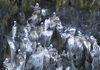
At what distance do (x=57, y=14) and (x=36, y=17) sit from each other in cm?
192

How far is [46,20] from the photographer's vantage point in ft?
66.7

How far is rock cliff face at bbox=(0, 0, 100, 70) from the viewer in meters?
18.5

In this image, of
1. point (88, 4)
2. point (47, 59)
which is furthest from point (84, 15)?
point (47, 59)

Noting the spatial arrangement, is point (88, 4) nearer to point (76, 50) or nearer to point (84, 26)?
point (84, 26)

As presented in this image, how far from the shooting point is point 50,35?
1998 centimetres

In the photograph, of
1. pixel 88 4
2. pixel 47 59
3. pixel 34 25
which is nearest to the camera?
pixel 47 59

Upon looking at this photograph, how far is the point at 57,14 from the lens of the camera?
70.2 feet

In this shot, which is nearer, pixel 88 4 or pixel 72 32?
pixel 72 32

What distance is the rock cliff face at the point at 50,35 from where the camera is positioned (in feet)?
60.8

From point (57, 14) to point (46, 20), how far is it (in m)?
1.47

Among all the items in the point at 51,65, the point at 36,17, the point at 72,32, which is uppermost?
the point at 36,17

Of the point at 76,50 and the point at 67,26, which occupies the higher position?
the point at 67,26

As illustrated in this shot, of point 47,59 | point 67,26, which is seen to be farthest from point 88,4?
point 47,59

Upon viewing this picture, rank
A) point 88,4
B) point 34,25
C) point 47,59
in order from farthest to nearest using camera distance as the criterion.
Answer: point 88,4 → point 34,25 → point 47,59
